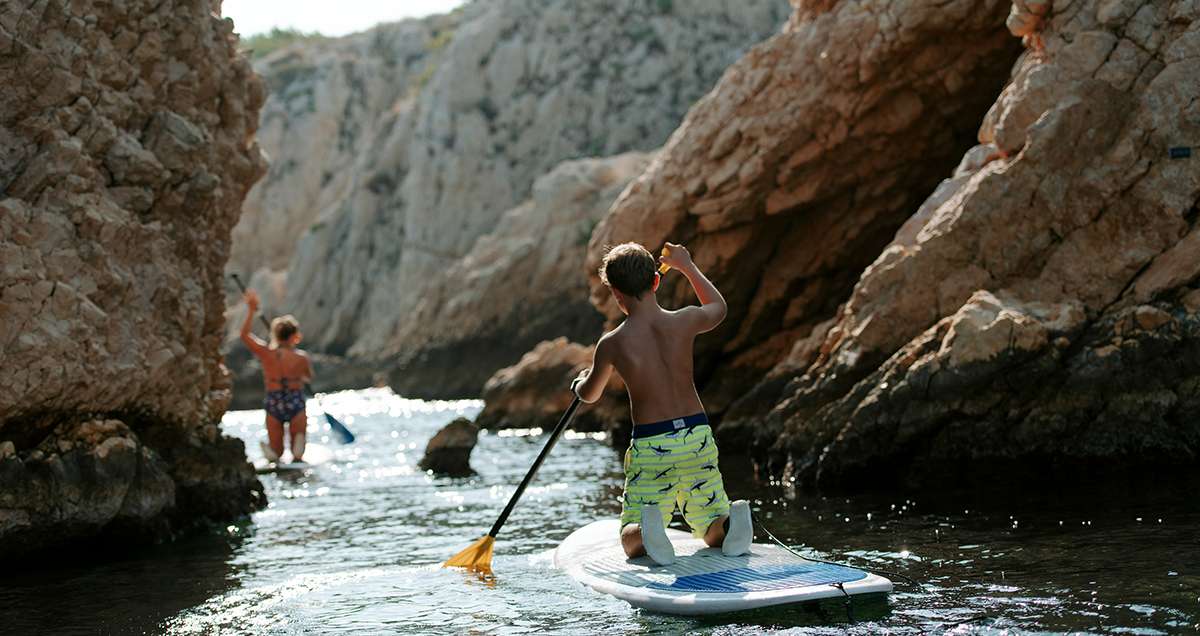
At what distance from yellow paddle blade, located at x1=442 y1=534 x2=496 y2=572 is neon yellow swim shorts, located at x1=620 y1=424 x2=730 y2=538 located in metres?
1.34

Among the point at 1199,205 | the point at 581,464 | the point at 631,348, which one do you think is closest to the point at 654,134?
the point at 581,464

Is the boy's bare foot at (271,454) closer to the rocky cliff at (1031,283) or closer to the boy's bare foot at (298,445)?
the boy's bare foot at (298,445)

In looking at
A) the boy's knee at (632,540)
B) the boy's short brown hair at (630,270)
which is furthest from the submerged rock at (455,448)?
the boy's short brown hair at (630,270)

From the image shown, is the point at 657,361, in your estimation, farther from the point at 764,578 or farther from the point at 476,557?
the point at 476,557

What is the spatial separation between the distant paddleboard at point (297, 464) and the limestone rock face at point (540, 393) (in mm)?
4766

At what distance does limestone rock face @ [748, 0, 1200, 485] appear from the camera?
955cm

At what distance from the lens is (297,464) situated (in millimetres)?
16094

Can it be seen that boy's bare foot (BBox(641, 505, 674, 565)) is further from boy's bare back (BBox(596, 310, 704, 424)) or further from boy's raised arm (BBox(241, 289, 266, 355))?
boy's raised arm (BBox(241, 289, 266, 355))

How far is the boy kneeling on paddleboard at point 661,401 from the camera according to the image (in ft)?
20.8

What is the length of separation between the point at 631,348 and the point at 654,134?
47886 mm

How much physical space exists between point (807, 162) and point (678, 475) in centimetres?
1084

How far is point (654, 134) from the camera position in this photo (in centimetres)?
5347

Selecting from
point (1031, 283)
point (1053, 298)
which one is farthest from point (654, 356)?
point (1031, 283)

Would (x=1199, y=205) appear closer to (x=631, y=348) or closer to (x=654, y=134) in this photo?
(x=631, y=348)
